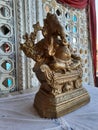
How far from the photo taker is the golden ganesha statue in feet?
2.19

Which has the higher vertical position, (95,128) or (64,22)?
(64,22)

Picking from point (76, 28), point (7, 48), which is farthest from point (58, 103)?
point (76, 28)

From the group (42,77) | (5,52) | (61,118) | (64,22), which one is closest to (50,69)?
(42,77)

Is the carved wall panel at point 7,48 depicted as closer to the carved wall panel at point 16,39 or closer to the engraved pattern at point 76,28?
the carved wall panel at point 16,39

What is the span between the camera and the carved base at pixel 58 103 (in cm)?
64

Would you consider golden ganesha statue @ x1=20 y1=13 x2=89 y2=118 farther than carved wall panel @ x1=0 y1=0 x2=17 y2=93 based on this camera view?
No

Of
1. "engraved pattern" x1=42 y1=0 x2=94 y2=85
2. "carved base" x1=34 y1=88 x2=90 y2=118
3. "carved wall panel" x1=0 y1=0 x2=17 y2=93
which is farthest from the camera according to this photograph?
"engraved pattern" x1=42 y1=0 x2=94 y2=85

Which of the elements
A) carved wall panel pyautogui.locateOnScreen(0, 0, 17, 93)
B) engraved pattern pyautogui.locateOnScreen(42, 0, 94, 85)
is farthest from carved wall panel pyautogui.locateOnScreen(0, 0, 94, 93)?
engraved pattern pyautogui.locateOnScreen(42, 0, 94, 85)

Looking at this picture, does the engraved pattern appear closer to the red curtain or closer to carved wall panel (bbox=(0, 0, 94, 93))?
the red curtain

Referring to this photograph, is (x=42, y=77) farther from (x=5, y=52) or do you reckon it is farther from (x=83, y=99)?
(x=5, y=52)

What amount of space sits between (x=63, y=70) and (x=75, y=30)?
96cm

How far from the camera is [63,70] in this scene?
2.39 ft

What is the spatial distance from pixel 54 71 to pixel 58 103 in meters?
0.14

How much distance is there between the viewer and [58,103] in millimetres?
650
